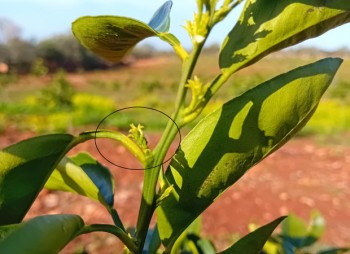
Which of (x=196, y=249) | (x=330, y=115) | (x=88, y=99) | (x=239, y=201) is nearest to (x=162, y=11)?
(x=196, y=249)

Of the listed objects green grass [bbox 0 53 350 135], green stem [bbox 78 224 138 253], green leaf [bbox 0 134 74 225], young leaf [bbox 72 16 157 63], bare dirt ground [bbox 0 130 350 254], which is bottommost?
green grass [bbox 0 53 350 135]

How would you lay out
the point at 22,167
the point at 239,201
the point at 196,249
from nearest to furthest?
the point at 22,167
the point at 196,249
the point at 239,201

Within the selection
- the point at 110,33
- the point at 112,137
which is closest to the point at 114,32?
the point at 110,33

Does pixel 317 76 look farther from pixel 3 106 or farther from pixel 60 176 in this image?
pixel 3 106

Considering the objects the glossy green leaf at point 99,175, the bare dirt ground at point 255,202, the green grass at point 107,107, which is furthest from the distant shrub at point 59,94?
the glossy green leaf at point 99,175

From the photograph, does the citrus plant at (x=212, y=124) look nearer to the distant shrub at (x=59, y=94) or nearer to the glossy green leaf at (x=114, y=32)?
the glossy green leaf at (x=114, y=32)

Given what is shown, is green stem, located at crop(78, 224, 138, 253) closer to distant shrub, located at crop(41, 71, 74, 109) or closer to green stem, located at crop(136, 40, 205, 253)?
green stem, located at crop(136, 40, 205, 253)

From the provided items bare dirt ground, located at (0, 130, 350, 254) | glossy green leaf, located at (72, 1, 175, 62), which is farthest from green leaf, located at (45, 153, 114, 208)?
bare dirt ground, located at (0, 130, 350, 254)

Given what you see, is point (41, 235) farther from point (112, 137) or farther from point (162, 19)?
point (162, 19)
